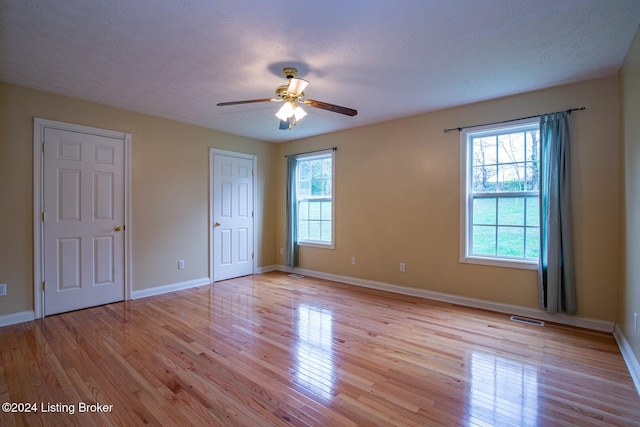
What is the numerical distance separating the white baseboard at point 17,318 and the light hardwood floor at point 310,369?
177mm

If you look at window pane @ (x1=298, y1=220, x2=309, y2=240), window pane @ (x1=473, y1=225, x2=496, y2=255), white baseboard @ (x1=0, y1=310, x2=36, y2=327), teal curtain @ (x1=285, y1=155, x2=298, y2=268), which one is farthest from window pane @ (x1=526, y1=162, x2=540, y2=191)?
white baseboard @ (x1=0, y1=310, x2=36, y2=327)

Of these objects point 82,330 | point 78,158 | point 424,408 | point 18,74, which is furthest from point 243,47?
point 82,330

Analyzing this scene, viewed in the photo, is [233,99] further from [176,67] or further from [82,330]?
[82,330]

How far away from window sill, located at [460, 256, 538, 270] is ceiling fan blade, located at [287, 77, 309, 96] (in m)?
2.81

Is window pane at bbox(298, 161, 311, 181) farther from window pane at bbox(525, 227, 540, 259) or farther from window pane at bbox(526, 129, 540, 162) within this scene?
window pane at bbox(525, 227, 540, 259)

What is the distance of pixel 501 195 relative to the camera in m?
3.67

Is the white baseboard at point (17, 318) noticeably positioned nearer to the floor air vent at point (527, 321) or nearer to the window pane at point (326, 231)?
the window pane at point (326, 231)

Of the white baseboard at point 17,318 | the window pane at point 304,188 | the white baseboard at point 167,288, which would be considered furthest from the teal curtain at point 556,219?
the white baseboard at point 17,318

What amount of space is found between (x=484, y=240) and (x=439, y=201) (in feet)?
2.35

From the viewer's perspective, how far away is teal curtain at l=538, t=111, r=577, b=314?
3176 mm

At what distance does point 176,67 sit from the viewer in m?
2.86

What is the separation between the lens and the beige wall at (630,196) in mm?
2287

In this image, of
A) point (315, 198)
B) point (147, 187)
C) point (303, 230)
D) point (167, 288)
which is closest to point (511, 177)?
point (315, 198)

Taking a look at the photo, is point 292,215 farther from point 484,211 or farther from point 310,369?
point 310,369
